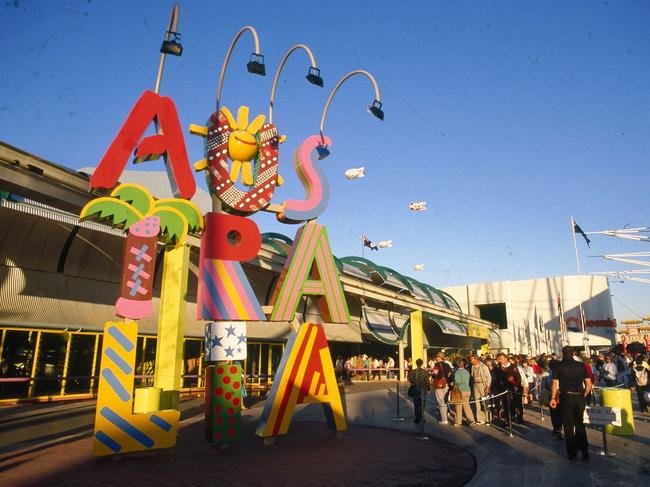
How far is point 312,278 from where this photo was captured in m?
11.3

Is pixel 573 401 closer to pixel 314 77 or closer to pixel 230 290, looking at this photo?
pixel 230 290

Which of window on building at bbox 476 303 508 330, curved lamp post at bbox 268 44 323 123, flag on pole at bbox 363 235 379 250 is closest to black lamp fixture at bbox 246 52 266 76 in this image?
curved lamp post at bbox 268 44 323 123

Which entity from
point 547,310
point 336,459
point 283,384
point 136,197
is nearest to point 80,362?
point 136,197

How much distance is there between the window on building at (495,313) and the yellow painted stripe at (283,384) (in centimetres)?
5841

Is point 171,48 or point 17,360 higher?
point 171,48

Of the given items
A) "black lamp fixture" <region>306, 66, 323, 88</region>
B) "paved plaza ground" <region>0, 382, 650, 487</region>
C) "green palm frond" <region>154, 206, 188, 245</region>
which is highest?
"black lamp fixture" <region>306, 66, 323, 88</region>

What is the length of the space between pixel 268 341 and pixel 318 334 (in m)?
13.9

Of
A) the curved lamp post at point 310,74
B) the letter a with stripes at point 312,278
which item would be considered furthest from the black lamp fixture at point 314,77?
the letter a with stripes at point 312,278

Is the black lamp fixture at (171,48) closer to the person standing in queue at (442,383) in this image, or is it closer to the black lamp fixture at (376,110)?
the black lamp fixture at (376,110)

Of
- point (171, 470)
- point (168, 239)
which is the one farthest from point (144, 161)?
point (171, 470)

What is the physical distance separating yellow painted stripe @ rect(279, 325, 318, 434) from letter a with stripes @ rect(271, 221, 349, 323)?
67 cm

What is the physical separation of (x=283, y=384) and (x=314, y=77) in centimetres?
785

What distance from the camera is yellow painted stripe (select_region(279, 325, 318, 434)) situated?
9.56 metres

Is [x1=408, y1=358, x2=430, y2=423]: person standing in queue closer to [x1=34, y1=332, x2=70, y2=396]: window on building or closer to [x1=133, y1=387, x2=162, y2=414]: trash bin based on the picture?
[x1=133, y1=387, x2=162, y2=414]: trash bin
